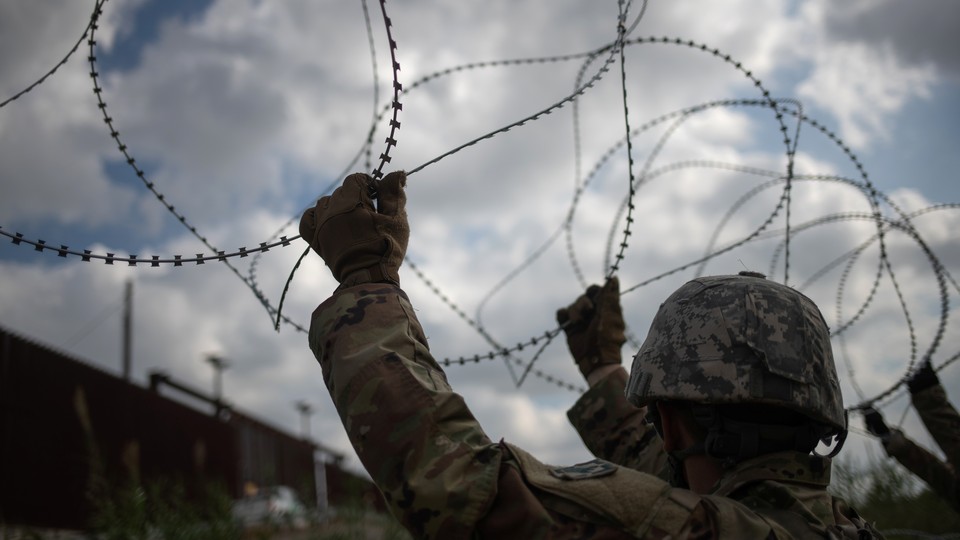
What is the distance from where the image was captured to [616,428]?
3387 millimetres

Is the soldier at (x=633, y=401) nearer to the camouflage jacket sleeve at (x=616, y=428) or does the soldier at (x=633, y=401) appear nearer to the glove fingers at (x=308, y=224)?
the glove fingers at (x=308, y=224)

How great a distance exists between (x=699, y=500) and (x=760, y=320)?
58 cm

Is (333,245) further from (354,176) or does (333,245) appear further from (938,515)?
(938,515)

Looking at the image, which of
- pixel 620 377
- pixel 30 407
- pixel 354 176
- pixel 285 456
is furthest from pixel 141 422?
pixel 354 176

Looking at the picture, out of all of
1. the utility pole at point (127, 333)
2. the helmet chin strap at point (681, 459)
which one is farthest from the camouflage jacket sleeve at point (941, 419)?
the utility pole at point (127, 333)

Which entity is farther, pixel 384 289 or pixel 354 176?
pixel 354 176

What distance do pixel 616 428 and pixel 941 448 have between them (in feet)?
10.3

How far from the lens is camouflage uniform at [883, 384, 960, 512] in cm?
542

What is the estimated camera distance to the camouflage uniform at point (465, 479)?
1.75 metres

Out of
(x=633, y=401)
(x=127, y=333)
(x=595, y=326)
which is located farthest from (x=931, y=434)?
(x=127, y=333)

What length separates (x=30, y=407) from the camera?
1144 cm

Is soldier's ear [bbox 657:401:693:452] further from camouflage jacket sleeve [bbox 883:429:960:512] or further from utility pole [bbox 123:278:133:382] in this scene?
utility pole [bbox 123:278:133:382]

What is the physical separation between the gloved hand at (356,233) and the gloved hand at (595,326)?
1645 mm

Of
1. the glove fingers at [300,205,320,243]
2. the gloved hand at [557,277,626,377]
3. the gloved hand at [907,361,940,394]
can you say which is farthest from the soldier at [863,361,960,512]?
the glove fingers at [300,205,320,243]
